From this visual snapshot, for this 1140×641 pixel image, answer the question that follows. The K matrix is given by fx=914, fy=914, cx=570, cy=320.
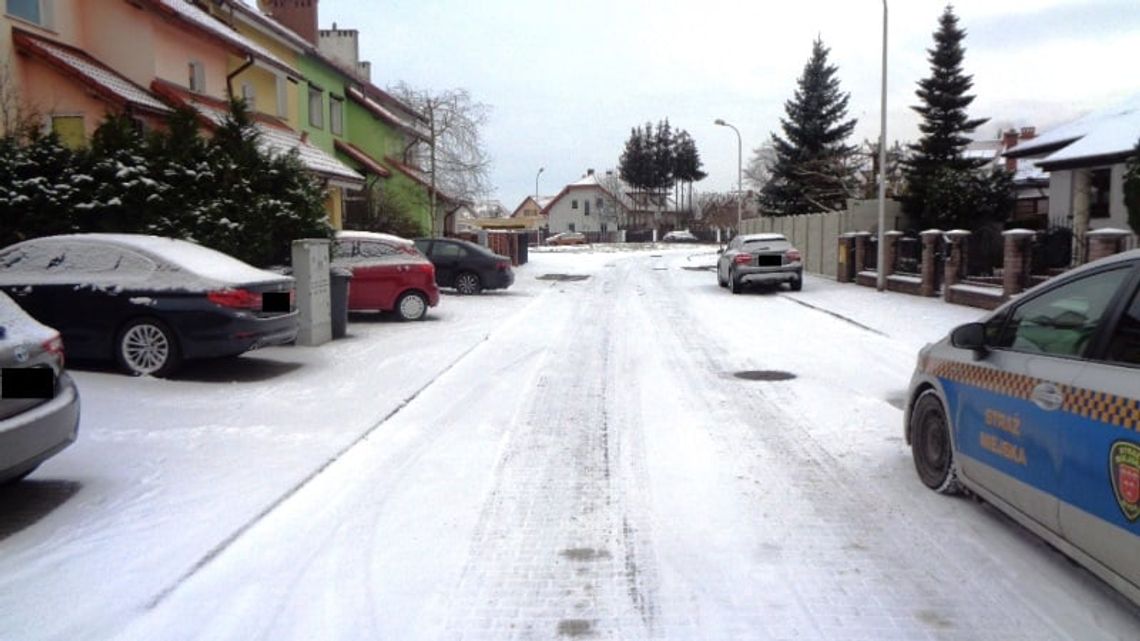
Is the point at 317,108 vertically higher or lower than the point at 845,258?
higher

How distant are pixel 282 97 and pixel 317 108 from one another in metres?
4.69

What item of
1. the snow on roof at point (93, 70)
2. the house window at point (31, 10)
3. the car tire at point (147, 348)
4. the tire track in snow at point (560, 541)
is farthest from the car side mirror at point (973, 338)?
the house window at point (31, 10)

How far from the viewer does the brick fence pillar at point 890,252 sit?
2294cm

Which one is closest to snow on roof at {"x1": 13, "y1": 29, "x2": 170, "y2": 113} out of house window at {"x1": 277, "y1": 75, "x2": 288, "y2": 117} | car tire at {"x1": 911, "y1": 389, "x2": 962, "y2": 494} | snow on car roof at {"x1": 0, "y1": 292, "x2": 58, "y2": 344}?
house window at {"x1": 277, "y1": 75, "x2": 288, "y2": 117}

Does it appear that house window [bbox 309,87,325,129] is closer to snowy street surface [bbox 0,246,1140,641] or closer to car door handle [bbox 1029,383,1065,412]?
snowy street surface [bbox 0,246,1140,641]

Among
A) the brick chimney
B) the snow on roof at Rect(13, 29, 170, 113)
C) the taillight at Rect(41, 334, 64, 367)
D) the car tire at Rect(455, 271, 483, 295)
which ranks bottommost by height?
the car tire at Rect(455, 271, 483, 295)

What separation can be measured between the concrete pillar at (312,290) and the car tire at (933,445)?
27.5 ft

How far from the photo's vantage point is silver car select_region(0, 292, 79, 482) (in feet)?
16.8

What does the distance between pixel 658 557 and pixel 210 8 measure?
80.2ft

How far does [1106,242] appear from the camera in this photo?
46.3 feet

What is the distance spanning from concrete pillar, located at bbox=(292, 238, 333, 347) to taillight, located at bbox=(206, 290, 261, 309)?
243 centimetres

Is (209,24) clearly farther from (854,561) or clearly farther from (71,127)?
(854,561)

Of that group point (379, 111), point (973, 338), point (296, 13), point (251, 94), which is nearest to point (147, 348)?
point (973, 338)

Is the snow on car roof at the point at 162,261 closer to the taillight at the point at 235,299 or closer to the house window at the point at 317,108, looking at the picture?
the taillight at the point at 235,299
